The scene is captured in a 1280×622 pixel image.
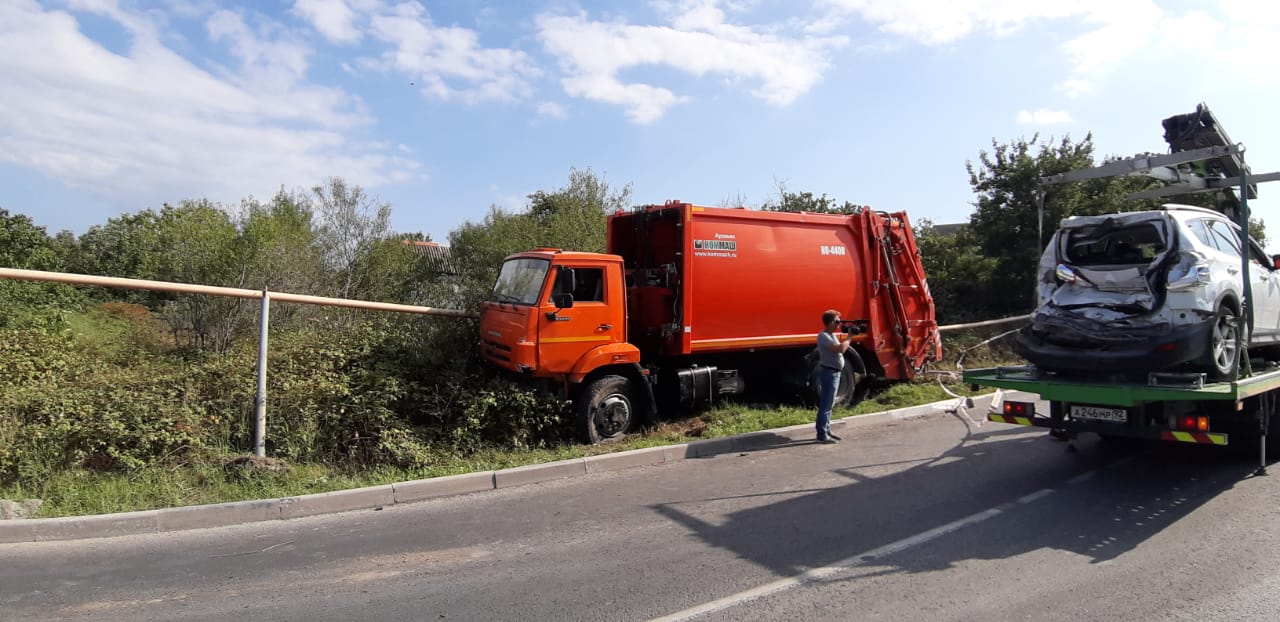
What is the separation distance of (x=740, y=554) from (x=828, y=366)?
4.03m

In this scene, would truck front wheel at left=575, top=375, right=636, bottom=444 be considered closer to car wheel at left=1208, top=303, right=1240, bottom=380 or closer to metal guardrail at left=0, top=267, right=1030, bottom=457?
metal guardrail at left=0, top=267, right=1030, bottom=457

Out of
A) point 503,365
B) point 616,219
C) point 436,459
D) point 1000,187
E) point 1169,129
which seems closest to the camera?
point 436,459

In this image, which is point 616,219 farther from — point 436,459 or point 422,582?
point 422,582

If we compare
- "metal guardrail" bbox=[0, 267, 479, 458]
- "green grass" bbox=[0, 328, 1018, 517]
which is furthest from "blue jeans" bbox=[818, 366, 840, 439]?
"metal guardrail" bbox=[0, 267, 479, 458]

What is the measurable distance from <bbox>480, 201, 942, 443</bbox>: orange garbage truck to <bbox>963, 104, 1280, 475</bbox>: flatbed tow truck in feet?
10.5

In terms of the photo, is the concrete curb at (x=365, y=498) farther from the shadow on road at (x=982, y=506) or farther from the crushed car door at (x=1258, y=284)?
the crushed car door at (x=1258, y=284)

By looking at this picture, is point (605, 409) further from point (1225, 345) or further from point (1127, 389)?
point (1225, 345)


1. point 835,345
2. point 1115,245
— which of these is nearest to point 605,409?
point 835,345

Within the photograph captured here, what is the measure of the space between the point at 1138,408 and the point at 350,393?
7.59m

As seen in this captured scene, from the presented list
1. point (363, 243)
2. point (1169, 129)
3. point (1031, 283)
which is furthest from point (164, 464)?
point (1031, 283)

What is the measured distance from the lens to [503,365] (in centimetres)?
834

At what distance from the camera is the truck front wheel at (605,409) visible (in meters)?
8.39

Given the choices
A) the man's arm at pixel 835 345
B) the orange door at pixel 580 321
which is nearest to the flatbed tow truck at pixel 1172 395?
the man's arm at pixel 835 345

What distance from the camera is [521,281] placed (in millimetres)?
8656
